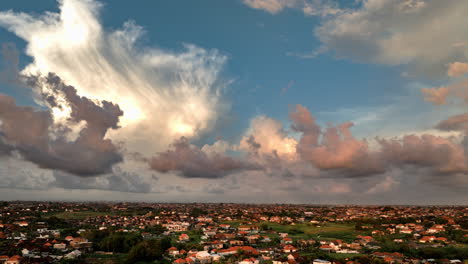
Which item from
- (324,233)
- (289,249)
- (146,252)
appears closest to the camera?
(146,252)

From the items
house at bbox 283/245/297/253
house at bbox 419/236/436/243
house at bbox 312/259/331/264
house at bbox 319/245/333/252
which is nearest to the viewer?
house at bbox 312/259/331/264

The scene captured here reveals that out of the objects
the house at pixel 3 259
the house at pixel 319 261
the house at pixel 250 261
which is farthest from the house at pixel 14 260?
the house at pixel 319 261

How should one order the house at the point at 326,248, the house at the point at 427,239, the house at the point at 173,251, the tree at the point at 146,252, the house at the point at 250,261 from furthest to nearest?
the house at the point at 427,239, the house at the point at 326,248, the house at the point at 173,251, the tree at the point at 146,252, the house at the point at 250,261

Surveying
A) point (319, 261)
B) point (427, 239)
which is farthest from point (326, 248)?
point (427, 239)

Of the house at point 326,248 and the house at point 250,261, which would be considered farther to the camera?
the house at point 326,248

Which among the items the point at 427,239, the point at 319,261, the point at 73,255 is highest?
the point at 427,239

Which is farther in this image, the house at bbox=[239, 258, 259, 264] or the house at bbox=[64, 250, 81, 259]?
the house at bbox=[64, 250, 81, 259]

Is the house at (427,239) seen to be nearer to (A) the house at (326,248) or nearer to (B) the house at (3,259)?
(A) the house at (326,248)

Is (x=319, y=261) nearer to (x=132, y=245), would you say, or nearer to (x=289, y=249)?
(x=289, y=249)

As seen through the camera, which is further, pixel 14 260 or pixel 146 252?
pixel 146 252

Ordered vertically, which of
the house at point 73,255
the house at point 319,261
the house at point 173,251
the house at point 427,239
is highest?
the house at point 427,239

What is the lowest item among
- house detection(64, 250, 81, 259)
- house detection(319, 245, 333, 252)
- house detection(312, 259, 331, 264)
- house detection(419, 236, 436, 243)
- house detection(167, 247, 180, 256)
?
house detection(64, 250, 81, 259)

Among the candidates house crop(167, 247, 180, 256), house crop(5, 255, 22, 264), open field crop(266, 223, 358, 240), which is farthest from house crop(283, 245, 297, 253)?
house crop(5, 255, 22, 264)

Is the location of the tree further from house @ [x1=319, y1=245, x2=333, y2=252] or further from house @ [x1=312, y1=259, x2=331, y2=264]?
house @ [x1=319, y1=245, x2=333, y2=252]
